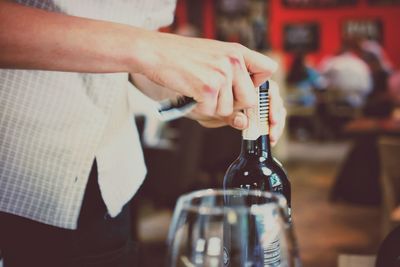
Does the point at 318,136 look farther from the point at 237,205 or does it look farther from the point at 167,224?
the point at 237,205

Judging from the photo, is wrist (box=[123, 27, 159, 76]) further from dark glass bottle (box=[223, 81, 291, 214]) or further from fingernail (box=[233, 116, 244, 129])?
dark glass bottle (box=[223, 81, 291, 214])

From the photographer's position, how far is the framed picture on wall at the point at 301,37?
955 cm

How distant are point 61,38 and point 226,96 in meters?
0.20

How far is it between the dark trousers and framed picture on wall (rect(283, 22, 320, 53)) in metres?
9.11

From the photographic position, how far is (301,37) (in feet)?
31.6

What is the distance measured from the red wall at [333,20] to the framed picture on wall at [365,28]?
68 millimetres

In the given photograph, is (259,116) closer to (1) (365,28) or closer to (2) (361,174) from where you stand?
(2) (361,174)

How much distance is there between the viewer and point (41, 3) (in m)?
0.82

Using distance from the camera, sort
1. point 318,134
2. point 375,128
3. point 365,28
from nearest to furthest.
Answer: point 375,128, point 318,134, point 365,28

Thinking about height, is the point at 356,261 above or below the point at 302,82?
below

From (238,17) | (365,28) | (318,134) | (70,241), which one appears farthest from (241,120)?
(238,17)

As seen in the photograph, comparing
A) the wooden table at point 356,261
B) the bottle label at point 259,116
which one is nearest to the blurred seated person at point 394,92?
the wooden table at point 356,261

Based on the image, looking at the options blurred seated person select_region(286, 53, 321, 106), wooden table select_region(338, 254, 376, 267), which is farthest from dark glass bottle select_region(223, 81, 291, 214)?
blurred seated person select_region(286, 53, 321, 106)

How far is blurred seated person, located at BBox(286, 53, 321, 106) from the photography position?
7.89 meters
